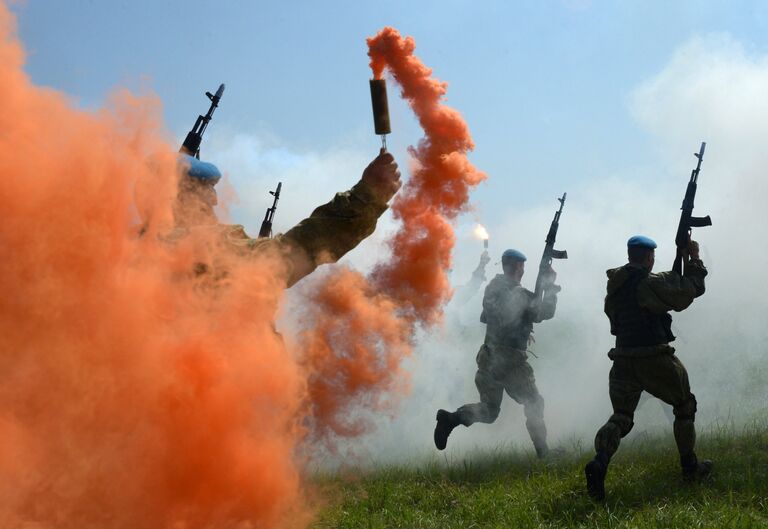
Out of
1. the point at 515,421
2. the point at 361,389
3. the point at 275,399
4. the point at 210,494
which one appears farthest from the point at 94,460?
the point at 515,421

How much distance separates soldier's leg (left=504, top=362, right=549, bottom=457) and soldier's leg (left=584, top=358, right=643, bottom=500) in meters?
1.60

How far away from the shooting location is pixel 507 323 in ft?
26.5

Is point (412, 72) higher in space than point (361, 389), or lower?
higher

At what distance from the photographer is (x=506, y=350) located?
798 centimetres

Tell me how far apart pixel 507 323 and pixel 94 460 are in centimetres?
523

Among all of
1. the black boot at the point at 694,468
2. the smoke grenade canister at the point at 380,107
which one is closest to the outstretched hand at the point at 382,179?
the smoke grenade canister at the point at 380,107

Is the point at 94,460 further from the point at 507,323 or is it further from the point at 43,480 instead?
the point at 507,323

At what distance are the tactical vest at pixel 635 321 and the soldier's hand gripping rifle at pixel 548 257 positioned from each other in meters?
2.24

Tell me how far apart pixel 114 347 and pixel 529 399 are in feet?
16.1

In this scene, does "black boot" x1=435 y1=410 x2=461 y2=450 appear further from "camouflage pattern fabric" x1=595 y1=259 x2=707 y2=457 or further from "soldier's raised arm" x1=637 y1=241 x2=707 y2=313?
"soldier's raised arm" x1=637 y1=241 x2=707 y2=313

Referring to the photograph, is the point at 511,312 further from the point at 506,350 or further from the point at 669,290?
the point at 669,290

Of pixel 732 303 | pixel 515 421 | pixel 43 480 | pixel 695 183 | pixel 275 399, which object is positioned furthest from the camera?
pixel 732 303

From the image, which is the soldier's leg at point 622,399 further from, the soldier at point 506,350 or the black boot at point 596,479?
the soldier at point 506,350

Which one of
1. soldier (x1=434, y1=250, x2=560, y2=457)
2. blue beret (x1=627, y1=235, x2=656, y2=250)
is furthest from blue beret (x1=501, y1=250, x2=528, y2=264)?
blue beret (x1=627, y1=235, x2=656, y2=250)
